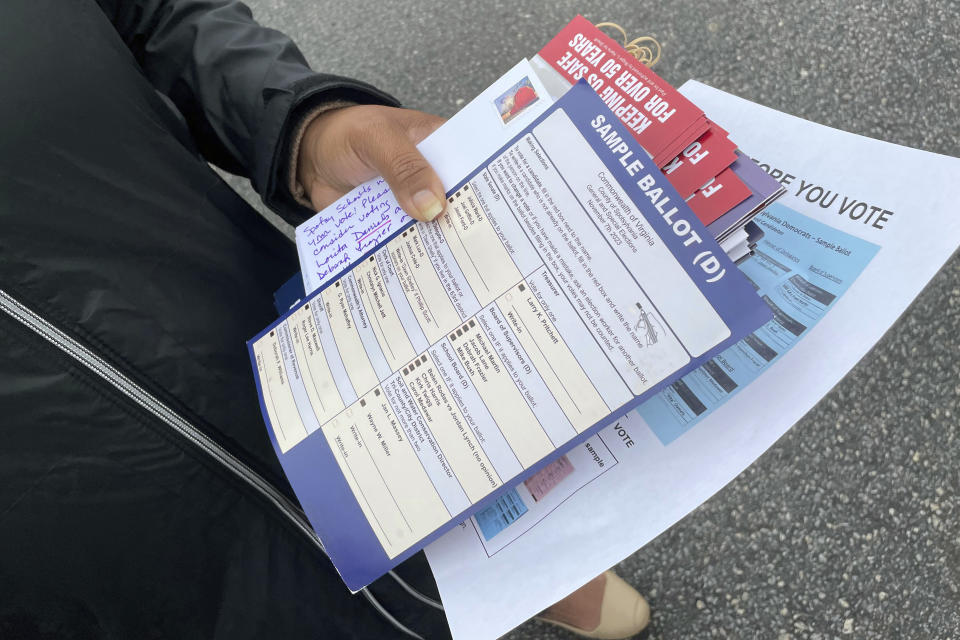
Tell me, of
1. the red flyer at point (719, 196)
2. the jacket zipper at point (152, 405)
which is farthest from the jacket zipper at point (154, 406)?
the red flyer at point (719, 196)

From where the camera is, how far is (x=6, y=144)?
0.39 m

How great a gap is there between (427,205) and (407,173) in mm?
35

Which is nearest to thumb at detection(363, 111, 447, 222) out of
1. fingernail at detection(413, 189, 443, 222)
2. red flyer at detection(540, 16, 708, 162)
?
fingernail at detection(413, 189, 443, 222)

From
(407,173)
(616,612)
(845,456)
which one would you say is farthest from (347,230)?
(845,456)

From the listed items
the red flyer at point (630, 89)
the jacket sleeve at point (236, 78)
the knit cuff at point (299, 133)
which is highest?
the jacket sleeve at point (236, 78)

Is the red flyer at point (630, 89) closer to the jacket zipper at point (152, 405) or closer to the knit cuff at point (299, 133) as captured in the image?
the knit cuff at point (299, 133)

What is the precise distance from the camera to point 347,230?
18.5 inches

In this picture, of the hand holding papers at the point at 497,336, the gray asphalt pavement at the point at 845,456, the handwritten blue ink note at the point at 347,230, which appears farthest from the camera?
the gray asphalt pavement at the point at 845,456

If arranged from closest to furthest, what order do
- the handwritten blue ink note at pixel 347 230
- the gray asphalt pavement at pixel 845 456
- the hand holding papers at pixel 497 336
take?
the hand holding papers at pixel 497 336, the handwritten blue ink note at pixel 347 230, the gray asphalt pavement at pixel 845 456

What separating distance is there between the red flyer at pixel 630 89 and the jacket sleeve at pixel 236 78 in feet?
0.60

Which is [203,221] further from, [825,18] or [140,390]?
[825,18]

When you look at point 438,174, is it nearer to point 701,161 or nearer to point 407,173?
point 407,173

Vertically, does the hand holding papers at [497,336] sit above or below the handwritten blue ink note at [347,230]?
below

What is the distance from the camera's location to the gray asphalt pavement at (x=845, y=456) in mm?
770
